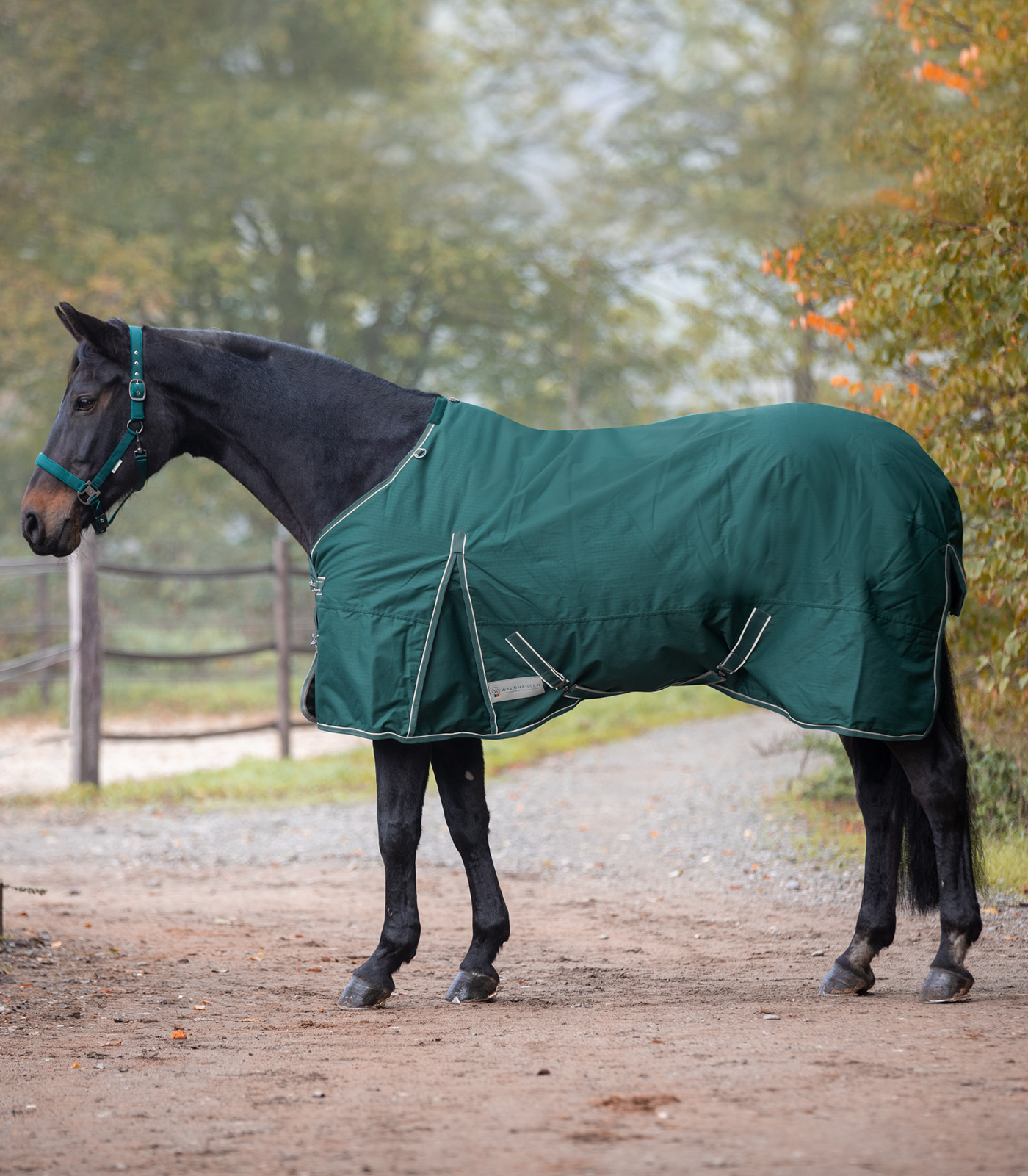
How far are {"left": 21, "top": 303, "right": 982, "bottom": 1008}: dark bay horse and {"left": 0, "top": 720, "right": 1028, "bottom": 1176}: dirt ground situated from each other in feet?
0.82

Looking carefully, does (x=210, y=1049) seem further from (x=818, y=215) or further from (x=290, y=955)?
(x=818, y=215)

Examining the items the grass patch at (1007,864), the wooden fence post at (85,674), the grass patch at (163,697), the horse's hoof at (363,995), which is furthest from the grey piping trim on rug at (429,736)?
the grass patch at (163,697)

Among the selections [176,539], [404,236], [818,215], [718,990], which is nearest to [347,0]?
[404,236]

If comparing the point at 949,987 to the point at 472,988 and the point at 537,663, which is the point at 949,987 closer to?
the point at 472,988

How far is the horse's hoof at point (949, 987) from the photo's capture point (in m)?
3.62

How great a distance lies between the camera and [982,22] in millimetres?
6266

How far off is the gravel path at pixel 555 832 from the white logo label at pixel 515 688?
111 inches

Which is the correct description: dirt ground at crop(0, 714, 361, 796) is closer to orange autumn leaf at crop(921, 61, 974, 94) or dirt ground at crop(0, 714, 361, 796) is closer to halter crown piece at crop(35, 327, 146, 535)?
halter crown piece at crop(35, 327, 146, 535)

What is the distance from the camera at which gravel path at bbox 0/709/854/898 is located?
270 inches

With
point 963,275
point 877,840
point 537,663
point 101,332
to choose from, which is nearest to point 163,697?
point 101,332

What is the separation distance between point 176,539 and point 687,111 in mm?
11337

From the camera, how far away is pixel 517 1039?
10.9 feet

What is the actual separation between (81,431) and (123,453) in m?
0.15

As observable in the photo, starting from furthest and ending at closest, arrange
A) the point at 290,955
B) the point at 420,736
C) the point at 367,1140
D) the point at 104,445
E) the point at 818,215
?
the point at 818,215 < the point at 290,955 < the point at 104,445 < the point at 420,736 < the point at 367,1140
